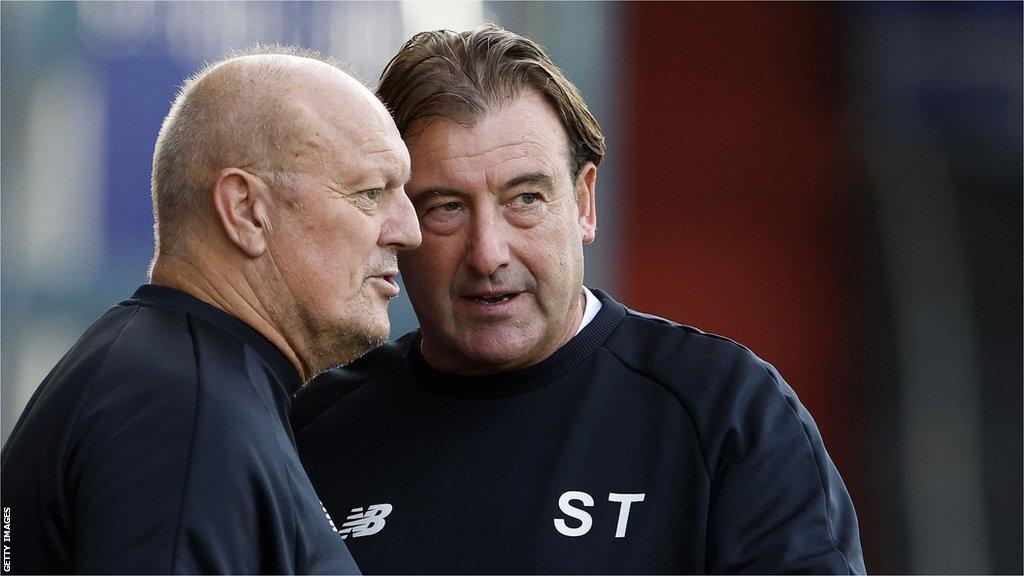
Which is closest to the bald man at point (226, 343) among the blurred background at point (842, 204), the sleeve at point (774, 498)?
the sleeve at point (774, 498)

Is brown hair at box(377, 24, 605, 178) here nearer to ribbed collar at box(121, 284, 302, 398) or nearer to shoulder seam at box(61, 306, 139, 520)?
ribbed collar at box(121, 284, 302, 398)

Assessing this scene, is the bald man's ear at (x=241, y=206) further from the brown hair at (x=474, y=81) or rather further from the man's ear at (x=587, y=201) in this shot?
the man's ear at (x=587, y=201)

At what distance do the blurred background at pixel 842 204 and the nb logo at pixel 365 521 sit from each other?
Answer: 2517 millimetres

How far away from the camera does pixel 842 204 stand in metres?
5.20

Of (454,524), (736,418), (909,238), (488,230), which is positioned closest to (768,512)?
(736,418)

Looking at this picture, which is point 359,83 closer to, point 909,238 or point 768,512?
point 768,512

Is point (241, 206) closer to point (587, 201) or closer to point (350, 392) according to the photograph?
point (350, 392)

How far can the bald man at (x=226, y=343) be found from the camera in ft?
4.59

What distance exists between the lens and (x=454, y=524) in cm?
202

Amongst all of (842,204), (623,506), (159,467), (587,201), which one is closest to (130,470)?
(159,467)

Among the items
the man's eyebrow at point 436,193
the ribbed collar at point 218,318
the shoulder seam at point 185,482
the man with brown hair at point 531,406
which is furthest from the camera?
the man's eyebrow at point 436,193

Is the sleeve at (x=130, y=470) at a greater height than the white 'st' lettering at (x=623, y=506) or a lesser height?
greater

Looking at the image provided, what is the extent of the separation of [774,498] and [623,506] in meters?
0.24

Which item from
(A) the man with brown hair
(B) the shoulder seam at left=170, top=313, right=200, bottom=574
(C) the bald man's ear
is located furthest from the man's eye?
(B) the shoulder seam at left=170, top=313, right=200, bottom=574
